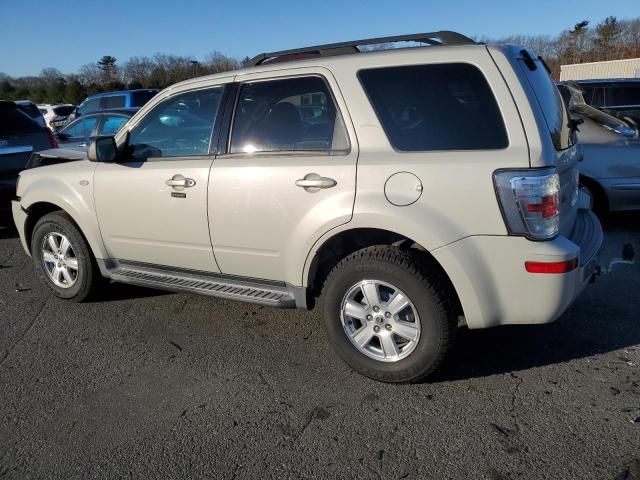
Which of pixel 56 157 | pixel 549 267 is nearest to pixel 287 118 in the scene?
pixel 549 267

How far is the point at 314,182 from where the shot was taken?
3352mm

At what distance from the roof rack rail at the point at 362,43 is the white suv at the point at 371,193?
0.05 ft

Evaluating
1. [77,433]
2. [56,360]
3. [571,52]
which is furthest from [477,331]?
[571,52]

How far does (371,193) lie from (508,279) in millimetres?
883

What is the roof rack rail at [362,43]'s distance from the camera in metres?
3.32

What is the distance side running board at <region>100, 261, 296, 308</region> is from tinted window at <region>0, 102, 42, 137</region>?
4.05m

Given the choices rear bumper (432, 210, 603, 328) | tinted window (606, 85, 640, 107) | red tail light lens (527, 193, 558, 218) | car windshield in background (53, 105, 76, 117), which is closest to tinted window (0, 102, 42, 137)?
rear bumper (432, 210, 603, 328)

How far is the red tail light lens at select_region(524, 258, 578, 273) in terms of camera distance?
2898 mm

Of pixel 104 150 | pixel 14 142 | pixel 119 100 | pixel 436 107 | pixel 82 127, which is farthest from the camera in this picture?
pixel 119 100

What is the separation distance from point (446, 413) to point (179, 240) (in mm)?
2191

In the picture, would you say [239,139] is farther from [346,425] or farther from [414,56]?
[346,425]

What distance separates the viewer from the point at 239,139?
3787 mm

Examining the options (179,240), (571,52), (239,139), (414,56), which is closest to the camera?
(414,56)

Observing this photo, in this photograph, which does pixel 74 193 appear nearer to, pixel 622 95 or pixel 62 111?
pixel 622 95
